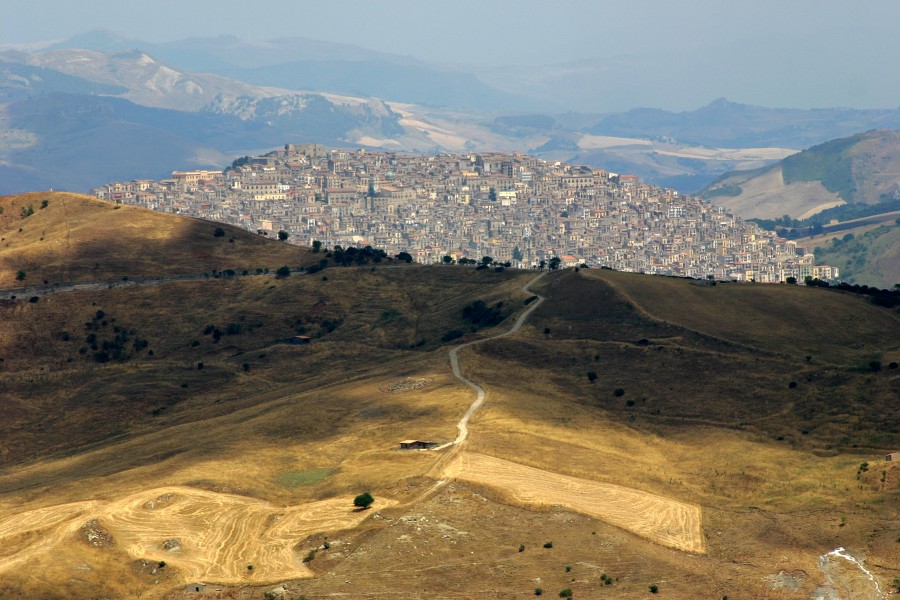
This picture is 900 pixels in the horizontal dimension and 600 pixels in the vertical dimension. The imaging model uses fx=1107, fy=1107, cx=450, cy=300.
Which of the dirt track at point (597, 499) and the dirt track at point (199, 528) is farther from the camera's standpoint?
the dirt track at point (597, 499)

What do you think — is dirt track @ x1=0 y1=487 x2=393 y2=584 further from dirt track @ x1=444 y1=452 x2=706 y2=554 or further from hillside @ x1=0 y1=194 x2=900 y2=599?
dirt track @ x1=444 y1=452 x2=706 y2=554

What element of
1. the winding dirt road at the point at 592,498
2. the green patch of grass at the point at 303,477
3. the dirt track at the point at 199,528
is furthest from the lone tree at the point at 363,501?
the green patch of grass at the point at 303,477

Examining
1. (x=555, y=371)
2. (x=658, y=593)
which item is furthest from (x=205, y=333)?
(x=658, y=593)

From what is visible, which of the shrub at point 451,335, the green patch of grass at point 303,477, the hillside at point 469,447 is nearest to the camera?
the hillside at point 469,447

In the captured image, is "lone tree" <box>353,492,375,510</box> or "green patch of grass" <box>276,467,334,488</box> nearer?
"lone tree" <box>353,492,375,510</box>

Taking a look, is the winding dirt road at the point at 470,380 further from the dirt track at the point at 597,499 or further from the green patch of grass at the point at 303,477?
the green patch of grass at the point at 303,477

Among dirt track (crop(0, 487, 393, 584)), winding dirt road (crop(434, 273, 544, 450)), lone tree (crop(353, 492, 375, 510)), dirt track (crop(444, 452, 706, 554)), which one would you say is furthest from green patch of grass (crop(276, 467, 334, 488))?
dirt track (crop(444, 452, 706, 554))

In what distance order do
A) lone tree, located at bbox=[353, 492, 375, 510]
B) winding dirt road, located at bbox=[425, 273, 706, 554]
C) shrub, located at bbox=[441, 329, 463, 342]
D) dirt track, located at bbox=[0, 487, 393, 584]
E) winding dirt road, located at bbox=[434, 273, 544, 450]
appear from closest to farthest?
dirt track, located at bbox=[0, 487, 393, 584], winding dirt road, located at bbox=[425, 273, 706, 554], lone tree, located at bbox=[353, 492, 375, 510], winding dirt road, located at bbox=[434, 273, 544, 450], shrub, located at bbox=[441, 329, 463, 342]

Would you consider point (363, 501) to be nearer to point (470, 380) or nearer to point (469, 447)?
point (469, 447)
